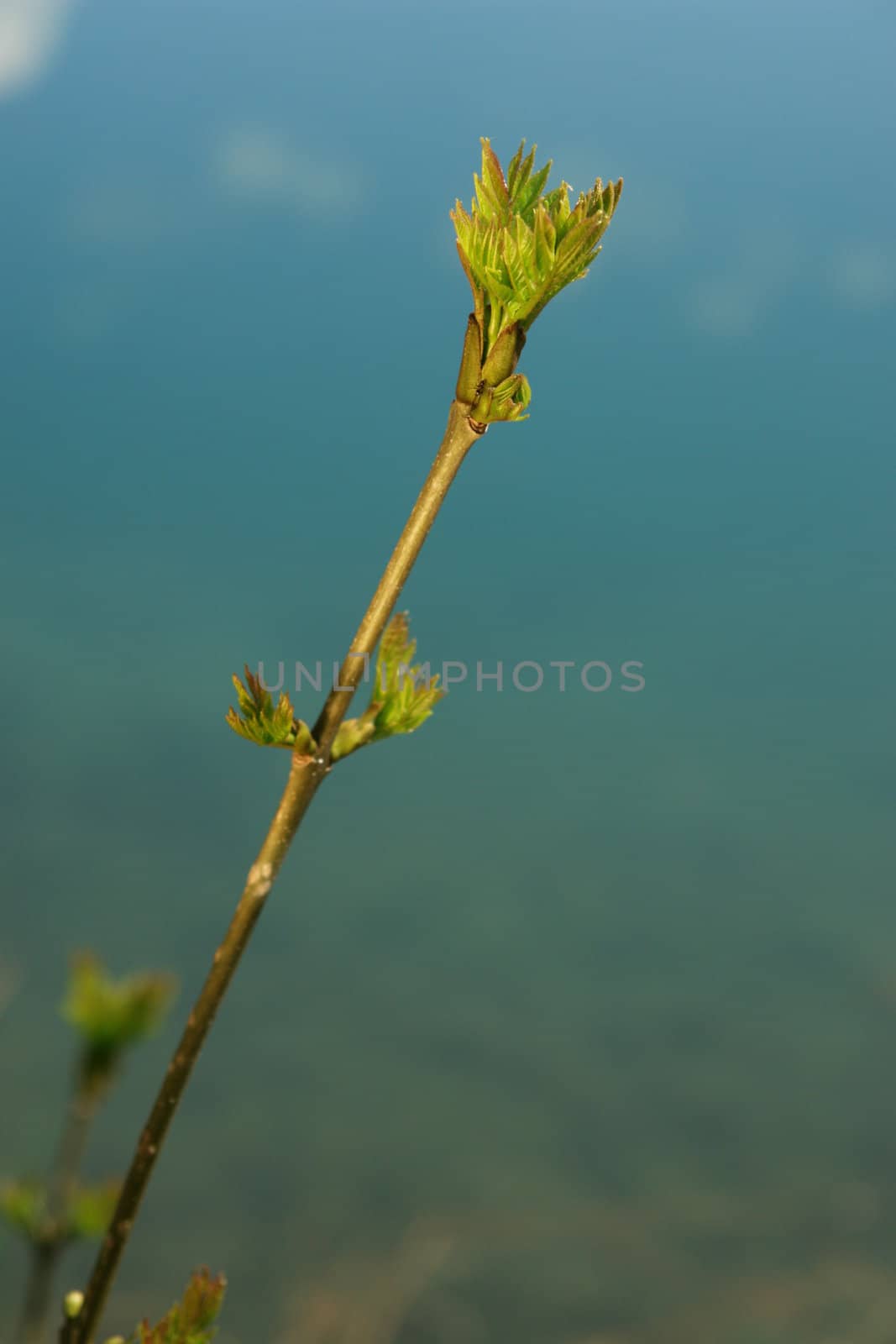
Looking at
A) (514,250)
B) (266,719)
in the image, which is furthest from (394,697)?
(514,250)

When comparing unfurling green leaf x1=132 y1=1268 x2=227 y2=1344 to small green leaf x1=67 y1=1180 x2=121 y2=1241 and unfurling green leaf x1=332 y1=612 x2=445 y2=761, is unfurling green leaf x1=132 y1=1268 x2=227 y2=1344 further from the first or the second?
unfurling green leaf x1=332 y1=612 x2=445 y2=761

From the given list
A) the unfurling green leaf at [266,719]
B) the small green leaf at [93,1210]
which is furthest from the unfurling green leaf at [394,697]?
the small green leaf at [93,1210]

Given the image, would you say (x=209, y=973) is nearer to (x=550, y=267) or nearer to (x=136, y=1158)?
(x=136, y=1158)

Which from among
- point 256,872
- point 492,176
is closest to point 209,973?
point 256,872

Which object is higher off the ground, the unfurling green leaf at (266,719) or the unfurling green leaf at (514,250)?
the unfurling green leaf at (514,250)

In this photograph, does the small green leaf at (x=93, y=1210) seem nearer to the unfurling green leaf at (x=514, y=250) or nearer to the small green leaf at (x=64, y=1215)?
the small green leaf at (x=64, y=1215)
